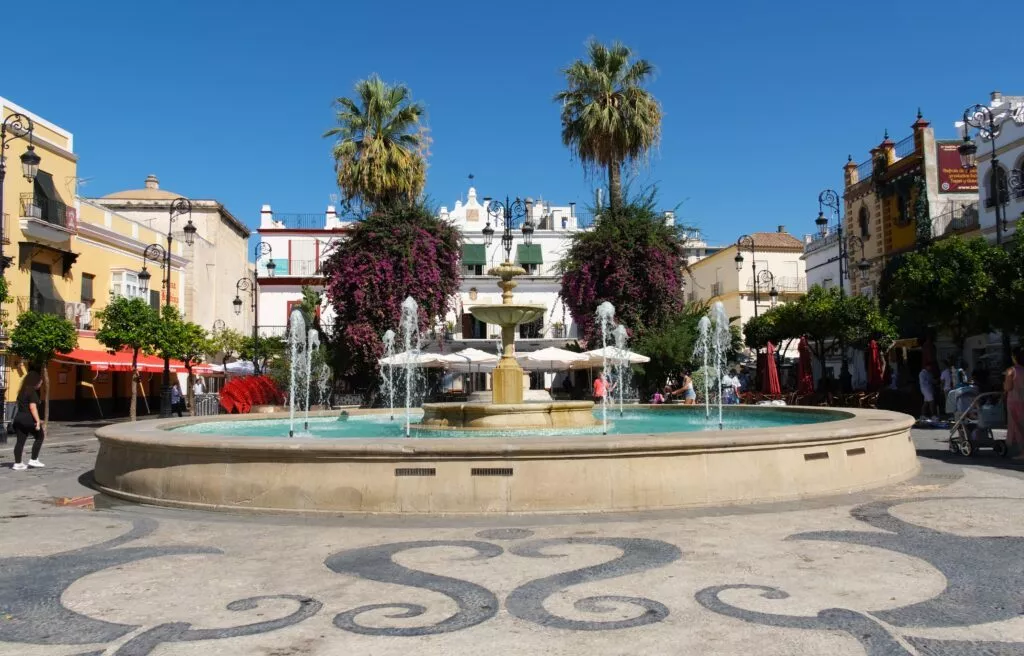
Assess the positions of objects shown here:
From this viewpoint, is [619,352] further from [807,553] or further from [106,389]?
[106,389]

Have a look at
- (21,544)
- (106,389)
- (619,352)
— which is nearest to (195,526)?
(21,544)

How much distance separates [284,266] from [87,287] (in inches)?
518

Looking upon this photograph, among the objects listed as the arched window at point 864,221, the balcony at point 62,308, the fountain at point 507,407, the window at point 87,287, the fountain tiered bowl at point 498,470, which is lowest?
the fountain tiered bowl at point 498,470

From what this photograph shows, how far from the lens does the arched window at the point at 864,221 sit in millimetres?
36531

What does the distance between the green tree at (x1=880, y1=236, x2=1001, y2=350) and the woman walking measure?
32.9ft

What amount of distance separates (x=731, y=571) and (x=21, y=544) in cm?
524

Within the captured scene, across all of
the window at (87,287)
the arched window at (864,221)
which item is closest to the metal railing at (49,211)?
the window at (87,287)

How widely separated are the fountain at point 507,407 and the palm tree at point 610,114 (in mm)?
15103

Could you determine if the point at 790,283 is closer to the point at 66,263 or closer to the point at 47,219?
the point at 66,263

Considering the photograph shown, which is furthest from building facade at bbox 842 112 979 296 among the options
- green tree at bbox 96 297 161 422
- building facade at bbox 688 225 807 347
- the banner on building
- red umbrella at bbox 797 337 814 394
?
A: green tree at bbox 96 297 161 422

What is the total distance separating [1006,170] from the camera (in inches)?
1083

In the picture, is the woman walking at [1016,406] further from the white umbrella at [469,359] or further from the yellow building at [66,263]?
the yellow building at [66,263]

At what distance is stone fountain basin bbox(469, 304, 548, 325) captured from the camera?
478 inches

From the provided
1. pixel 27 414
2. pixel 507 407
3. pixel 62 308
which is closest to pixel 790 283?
pixel 62 308
